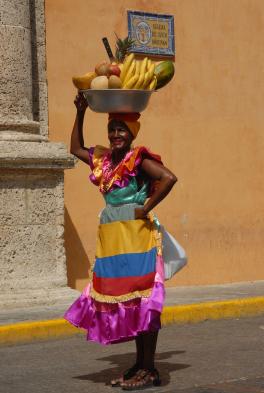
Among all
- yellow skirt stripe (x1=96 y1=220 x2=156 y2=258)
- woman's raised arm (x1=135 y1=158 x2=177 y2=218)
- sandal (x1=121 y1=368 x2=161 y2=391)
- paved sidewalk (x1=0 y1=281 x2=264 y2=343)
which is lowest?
paved sidewalk (x1=0 y1=281 x2=264 y2=343)

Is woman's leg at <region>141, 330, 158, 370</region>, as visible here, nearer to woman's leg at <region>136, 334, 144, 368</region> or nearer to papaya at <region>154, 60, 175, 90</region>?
woman's leg at <region>136, 334, 144, 368</region>

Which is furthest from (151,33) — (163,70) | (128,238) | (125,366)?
(128,238)

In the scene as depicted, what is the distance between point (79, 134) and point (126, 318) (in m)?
1.21

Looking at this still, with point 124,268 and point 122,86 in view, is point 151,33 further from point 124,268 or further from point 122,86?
point 124,268

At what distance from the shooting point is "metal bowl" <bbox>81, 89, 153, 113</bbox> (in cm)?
592

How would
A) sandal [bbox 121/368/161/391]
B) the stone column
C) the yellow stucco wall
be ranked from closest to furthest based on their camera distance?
sandal [bbox 121/368/161/391]
the stone column
the yellow stucco wall

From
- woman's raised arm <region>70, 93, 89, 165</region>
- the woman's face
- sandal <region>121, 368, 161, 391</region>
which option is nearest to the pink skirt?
sandal <region>121, 368, 161, 391</region>

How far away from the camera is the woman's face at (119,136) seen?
5992mm

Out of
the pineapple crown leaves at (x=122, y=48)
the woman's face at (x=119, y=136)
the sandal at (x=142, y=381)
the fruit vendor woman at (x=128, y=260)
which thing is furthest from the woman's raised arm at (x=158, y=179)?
the sandal at (x=142, y=381)

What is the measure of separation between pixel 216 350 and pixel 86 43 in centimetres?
423

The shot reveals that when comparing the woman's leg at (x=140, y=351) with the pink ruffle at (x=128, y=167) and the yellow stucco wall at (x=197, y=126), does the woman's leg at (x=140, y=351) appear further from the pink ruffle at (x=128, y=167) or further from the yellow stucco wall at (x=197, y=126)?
the yellow stucco wall at (x=197, y=126)

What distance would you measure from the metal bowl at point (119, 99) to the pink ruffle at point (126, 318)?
100 centimetres

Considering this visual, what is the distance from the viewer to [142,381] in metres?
5.93

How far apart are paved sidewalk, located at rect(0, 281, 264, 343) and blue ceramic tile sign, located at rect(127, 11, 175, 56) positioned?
8.13 ft
